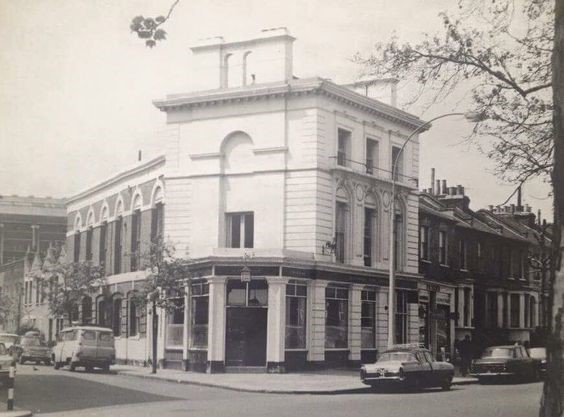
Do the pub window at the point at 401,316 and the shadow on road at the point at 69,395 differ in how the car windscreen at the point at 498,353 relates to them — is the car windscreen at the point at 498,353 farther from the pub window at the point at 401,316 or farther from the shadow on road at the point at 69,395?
the shadow on road at the point at 69,395

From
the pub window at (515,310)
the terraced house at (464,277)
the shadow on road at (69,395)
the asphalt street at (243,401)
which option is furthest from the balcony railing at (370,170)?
the shadow on road at (69,395)

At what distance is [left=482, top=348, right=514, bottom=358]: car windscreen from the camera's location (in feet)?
95.6

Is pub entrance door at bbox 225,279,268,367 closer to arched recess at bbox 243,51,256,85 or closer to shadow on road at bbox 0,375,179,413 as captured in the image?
shadow on road at bbox 0,375,179,413

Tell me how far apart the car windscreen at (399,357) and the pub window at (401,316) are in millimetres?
11621

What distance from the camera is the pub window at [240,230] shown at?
3381 centimetres

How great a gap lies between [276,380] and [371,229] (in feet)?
33.1

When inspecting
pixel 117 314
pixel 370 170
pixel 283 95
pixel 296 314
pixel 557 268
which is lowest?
pixel 117 314

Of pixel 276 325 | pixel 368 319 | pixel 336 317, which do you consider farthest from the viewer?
pixel 368 319

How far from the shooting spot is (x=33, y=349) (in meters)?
38.6

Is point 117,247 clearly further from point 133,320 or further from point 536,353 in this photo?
point 536,353

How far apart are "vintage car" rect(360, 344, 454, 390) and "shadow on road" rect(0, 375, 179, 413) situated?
6029mm

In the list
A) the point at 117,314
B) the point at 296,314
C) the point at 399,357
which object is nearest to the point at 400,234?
the point at 296,314

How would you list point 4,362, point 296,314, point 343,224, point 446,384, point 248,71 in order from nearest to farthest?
point 4,362, point 446,384, point 296,314, point 248,71, point 343,224

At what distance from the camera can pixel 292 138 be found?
33375 millimetres
